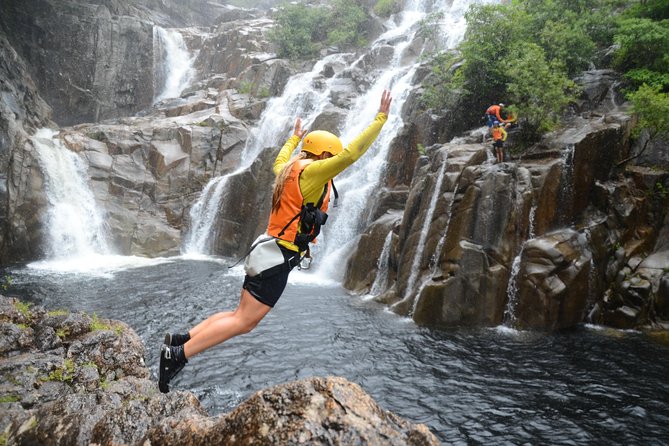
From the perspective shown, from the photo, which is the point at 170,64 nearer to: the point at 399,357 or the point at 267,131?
the point at 267,131

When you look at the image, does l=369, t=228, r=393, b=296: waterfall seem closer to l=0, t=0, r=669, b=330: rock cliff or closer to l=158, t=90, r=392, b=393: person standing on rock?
l=0, t=0, r=669, b=330: rock cliff

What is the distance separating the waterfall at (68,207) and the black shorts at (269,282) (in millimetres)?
19077

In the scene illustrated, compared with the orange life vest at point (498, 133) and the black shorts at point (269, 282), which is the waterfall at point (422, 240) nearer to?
the orange life vest at point (498, 133)

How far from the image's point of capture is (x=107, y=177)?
21.4 meters

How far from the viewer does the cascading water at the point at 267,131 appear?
21.7 meters

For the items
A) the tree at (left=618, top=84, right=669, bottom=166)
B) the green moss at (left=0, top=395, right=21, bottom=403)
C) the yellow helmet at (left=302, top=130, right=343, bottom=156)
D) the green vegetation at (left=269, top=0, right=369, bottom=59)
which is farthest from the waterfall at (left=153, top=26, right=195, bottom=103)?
the yellow helmet at (left=302, top=130, right=343, bottom=156)

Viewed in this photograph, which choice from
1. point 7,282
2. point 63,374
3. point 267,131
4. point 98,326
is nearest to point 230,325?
point 63,374

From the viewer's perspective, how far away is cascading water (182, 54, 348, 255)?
2167cm

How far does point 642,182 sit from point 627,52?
17.8ft

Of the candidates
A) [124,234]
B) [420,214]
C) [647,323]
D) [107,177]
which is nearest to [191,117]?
[107,177]

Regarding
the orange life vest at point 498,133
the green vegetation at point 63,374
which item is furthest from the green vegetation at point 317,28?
the green vegetation at point 63,374

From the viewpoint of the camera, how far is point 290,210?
12.5 feet

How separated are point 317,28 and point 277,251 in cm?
3603

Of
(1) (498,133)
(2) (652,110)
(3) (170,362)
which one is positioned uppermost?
(2) (652,110)
